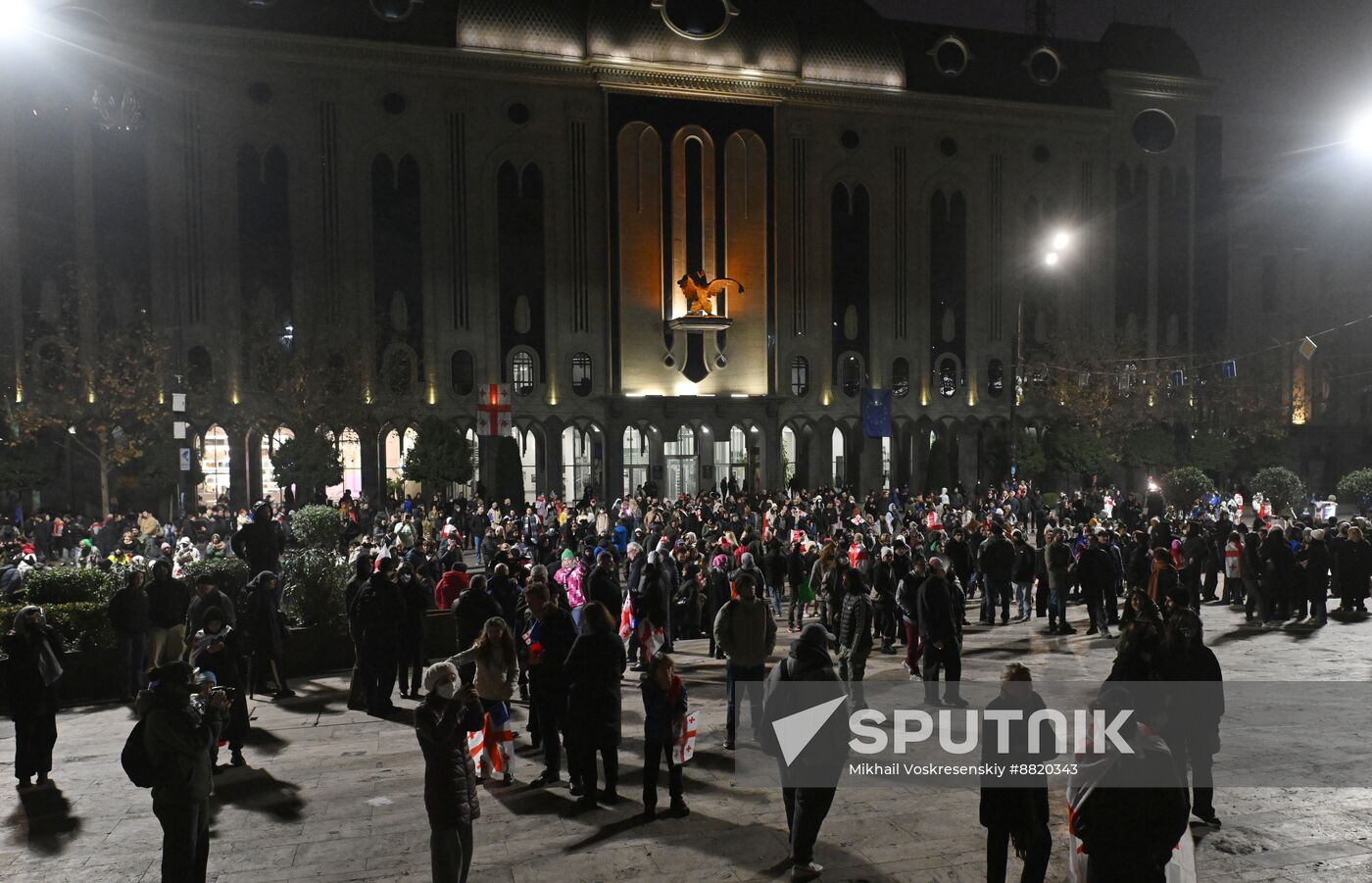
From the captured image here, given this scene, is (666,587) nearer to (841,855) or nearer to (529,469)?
(841,855)

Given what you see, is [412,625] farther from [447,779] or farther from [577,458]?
[577,458]

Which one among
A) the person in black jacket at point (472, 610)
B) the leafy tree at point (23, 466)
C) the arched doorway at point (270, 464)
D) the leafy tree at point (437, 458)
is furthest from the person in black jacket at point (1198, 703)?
the leafy tree at point (23, 466)

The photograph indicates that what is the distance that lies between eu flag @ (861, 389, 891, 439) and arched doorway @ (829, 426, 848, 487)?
1537 millimetres

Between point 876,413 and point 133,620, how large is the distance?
112 ft

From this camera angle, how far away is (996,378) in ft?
144

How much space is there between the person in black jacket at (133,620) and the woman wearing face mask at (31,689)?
6.98 feet

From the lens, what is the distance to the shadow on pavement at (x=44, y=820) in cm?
678

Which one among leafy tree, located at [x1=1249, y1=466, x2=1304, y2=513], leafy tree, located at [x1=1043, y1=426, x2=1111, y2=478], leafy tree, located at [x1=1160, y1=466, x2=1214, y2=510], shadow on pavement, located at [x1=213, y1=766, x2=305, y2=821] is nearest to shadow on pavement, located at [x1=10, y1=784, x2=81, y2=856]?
shadow on pavement, located at [x1=213, y1=766, x2=305, y2=821]

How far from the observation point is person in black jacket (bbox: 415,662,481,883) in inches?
207

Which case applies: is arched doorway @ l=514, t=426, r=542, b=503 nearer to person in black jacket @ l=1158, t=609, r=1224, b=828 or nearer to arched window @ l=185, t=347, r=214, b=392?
arched window @ l=185, t=347, r=214, b=392

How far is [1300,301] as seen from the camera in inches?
1812

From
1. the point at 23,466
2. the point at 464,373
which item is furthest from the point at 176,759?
the point at 464,373

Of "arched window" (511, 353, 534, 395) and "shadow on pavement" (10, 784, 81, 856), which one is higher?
"arched window" (511, 353, 534, 395)

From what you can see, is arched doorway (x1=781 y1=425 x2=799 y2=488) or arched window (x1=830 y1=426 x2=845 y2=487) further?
arched window (x1=830 y1=426 x2=845 y2=487)
